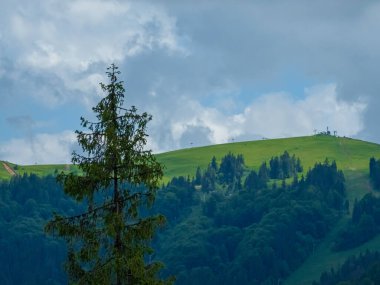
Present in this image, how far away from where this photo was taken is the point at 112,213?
45812 millimetres

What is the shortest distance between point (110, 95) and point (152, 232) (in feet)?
22.6

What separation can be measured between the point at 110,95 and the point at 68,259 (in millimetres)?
8012

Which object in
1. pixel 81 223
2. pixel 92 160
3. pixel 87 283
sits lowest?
pixel 87 283

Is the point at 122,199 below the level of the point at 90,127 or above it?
below

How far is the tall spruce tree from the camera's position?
45.3 m

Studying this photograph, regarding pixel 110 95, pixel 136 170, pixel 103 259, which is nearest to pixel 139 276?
pixel 103 259

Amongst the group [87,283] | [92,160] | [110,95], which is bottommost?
[87,283]

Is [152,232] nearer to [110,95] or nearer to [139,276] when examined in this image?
[139,276]

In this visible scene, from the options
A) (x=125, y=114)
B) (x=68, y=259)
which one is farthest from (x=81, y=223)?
(x=125, y=114)

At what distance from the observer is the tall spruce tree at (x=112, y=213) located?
45312 millimetres

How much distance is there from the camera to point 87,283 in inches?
1780

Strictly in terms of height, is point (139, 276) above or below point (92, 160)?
below

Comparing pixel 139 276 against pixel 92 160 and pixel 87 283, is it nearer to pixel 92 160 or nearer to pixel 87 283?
pixel 87 283

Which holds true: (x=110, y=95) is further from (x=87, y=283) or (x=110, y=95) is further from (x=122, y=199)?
(x=87, y=283)
